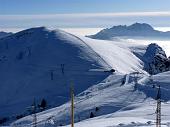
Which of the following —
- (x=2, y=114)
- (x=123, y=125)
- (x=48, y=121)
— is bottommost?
(x=2, y=114)

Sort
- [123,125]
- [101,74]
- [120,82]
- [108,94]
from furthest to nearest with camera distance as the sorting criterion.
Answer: [101,74], [120,82], [108,94], [123,125]

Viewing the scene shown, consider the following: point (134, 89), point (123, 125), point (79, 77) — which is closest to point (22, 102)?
point (79, 77)

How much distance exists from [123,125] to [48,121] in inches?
2157

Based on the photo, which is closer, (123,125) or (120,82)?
(123,125)

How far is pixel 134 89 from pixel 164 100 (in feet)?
48.1

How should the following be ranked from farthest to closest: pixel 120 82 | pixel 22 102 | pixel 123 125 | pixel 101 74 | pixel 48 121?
pixel 101 74 → pixel 22 102 → pixel 120 82 → pixel 48 121 → pixel 123 125

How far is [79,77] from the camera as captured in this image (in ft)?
648

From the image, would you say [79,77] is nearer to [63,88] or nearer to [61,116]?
[63,88]

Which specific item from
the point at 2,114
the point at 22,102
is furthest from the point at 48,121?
the point at 22,102

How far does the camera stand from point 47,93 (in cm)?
18475

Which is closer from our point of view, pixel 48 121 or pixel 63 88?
pixel 48 121

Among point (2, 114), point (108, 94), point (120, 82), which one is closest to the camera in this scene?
point (108, 94)

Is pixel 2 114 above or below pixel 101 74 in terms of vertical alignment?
below

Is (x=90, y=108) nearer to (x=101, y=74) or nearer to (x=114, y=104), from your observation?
(x=114, y=104)
